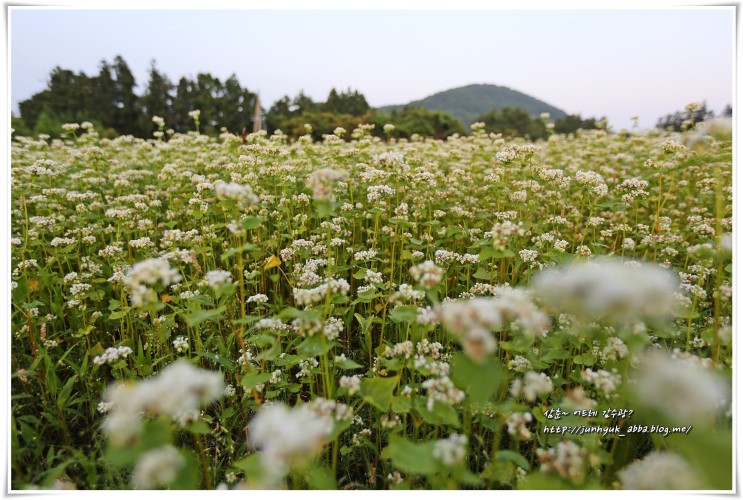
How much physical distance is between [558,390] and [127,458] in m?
2.54

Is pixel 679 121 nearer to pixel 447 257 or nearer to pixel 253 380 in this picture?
pixel 447 257

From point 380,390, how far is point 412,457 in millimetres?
478

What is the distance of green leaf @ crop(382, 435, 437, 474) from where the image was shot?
4.96 feet

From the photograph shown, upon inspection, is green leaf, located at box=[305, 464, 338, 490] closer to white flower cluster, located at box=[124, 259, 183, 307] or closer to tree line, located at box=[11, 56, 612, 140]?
white flower cluster, located at box=[124, 259, 183, 307]

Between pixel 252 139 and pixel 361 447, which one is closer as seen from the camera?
pixel 361 447

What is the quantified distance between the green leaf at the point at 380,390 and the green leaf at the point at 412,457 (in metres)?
0.31

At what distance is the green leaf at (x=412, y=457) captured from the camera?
1.51m

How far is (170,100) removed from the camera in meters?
37.4

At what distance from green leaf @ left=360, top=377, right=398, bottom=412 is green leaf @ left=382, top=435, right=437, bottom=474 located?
0.31 metres

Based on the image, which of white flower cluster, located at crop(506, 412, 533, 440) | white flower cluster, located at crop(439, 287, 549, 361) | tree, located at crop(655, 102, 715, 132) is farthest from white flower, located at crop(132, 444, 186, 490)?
tree, located at crop(655, 102, 715, 132)

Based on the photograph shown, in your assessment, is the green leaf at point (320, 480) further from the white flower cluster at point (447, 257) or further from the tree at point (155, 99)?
the tree at point (155, 99)

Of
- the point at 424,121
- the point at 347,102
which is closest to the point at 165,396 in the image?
the point at 424,121
